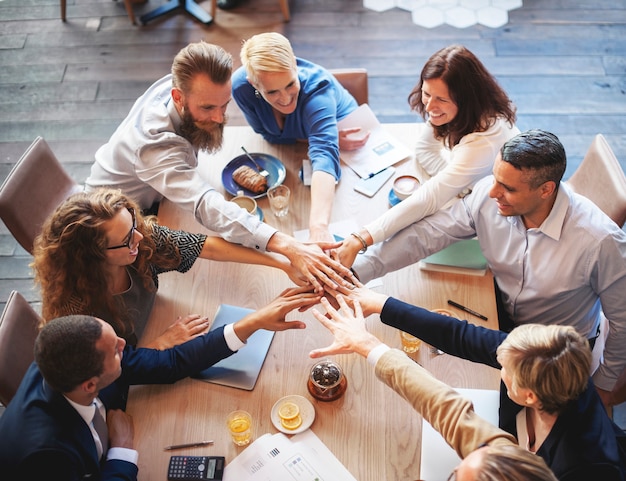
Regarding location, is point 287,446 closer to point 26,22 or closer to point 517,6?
point 517,6

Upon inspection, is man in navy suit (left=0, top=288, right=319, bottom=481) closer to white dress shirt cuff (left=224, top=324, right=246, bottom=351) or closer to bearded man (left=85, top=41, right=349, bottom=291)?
white dress shirt cuff (left=224, top=324, right=246, bottom=351)

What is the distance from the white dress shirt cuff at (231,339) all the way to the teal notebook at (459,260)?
755mm

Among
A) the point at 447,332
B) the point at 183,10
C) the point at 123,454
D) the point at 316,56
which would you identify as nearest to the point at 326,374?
the point at 447,332

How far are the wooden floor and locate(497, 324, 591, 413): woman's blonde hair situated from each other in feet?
7.86

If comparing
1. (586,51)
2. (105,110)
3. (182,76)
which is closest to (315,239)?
(182,76)

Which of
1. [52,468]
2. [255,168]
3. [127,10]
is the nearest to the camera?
[52,468]

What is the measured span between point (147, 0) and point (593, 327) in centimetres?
430

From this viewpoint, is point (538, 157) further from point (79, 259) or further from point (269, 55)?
point (79, 259)

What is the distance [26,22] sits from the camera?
4.86 meters

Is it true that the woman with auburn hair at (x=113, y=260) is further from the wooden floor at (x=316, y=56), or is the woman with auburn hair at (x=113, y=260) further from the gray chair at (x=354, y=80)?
the wooden floor at (x=316, y=56)

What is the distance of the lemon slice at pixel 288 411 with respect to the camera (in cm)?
186

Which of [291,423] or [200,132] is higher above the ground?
[200,132]

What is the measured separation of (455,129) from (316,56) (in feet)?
7.40

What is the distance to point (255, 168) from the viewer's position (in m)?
2.68
